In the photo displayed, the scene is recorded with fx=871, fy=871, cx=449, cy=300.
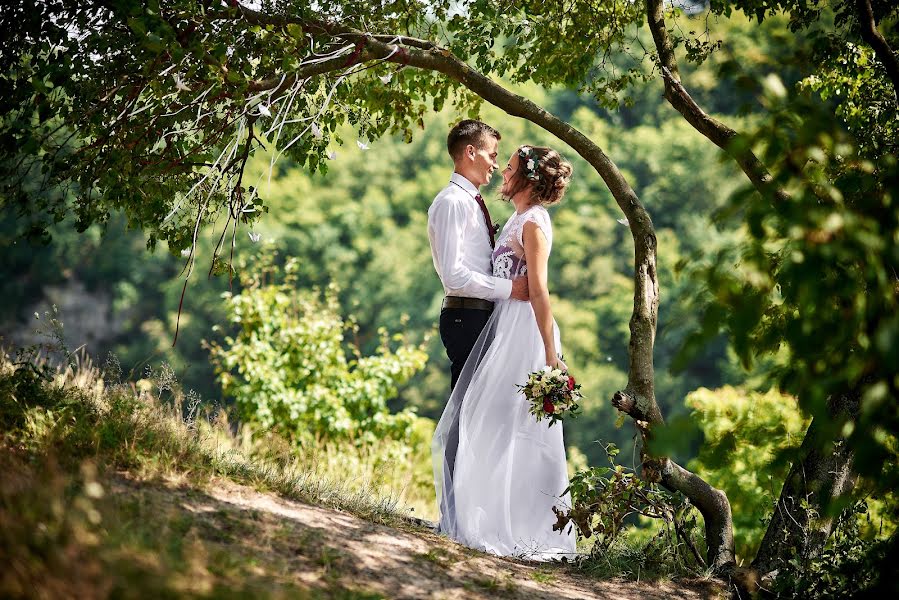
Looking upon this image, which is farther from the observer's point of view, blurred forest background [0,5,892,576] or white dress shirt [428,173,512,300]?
blurred forest background [0,5,892,576]

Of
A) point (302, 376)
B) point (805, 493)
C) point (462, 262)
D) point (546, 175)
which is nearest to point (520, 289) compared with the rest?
point (462, 262)

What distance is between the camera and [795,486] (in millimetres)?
4309

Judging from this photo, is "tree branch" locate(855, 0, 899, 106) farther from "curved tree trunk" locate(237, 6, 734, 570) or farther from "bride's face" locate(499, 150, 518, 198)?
"bride's face" locate(499, 150, 518, 198)

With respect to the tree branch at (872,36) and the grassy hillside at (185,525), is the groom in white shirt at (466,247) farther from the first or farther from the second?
the tree branch at (872,36)

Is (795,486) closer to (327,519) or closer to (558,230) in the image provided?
(327,519)

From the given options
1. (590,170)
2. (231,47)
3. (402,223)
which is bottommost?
(231,47)

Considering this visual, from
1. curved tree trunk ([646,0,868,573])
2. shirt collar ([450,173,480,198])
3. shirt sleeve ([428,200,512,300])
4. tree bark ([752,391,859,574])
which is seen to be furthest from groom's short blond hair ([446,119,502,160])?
tree bark ([752,391,859,574])

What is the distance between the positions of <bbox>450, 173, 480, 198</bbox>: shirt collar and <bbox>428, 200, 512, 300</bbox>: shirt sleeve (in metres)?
0.15

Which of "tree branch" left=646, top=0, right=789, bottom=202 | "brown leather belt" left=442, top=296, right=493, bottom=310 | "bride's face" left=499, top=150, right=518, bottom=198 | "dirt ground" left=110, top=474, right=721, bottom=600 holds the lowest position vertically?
"dirt ground" left=110, top=474, right=721, bottom=600

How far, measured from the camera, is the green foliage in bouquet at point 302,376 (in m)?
9.66

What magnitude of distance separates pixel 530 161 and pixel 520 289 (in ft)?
2.25

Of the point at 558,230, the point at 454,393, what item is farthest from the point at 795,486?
the point at 558,230

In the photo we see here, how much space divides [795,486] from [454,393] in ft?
5.79

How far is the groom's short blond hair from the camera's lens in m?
4.71
